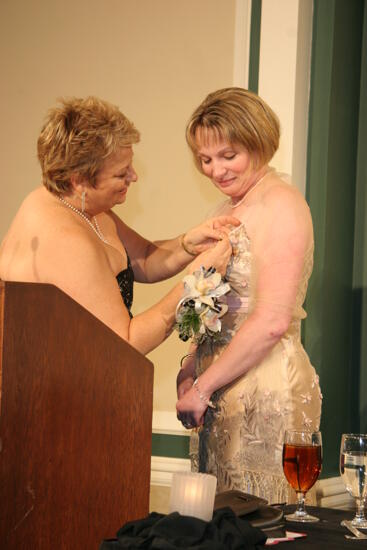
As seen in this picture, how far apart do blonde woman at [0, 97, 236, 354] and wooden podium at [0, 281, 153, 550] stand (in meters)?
0.47

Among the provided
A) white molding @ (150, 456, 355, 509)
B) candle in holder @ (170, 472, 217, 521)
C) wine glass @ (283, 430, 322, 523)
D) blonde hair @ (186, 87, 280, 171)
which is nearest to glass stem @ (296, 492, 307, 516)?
wine glass @ (283, 430, 322, 523)

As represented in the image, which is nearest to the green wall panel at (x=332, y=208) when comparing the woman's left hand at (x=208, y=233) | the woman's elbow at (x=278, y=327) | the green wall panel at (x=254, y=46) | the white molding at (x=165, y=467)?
the green wall panel at (x=254, y=46)

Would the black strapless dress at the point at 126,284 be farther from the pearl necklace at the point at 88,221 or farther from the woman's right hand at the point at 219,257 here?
the woman's right hand at the point at 219,257

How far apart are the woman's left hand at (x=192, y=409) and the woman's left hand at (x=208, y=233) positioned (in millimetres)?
518

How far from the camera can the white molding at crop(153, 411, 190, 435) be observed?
4344 mm

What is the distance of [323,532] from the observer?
1505 millimetres

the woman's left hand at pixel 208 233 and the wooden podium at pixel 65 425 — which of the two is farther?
the woman's left hand at pixel 208 233

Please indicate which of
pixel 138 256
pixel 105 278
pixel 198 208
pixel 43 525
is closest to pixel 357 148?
pixel 198 208

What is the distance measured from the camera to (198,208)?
4449 millimetres

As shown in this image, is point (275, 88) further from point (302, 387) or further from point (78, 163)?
point (302, 387)

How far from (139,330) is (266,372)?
0.43 m

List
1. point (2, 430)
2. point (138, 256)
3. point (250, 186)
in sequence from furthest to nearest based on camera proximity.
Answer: point (138, 256), point (250, 186), point (2, 430)

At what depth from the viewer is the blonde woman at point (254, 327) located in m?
2.61

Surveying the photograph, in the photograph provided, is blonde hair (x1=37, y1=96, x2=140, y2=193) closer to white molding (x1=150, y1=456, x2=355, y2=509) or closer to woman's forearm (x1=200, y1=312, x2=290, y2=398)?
woman's forearm (x1=200, y1=312, x2=290, y2=398)
